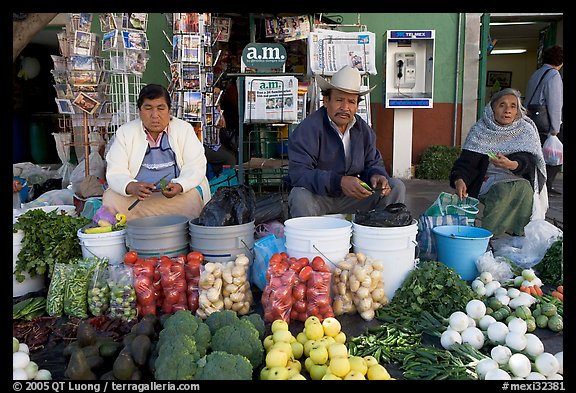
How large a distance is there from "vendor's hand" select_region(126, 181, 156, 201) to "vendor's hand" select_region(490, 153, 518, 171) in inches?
107

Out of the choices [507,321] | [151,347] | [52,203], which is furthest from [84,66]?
[507,321]

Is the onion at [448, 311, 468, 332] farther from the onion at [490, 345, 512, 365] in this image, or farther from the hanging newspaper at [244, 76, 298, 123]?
the hanging newspaper at [244, 76, 298, 123]

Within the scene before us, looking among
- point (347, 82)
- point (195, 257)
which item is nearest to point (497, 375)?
point (195, 257)

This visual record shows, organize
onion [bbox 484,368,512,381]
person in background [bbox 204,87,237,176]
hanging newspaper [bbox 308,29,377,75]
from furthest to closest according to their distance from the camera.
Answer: person in background [bbox 204,87,237,176] < hanging newspaper [bbox 308,29,377,75] < onion [bbox 484,368,512,381]

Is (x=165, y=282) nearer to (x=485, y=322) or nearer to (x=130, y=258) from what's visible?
(x=130, y=258)

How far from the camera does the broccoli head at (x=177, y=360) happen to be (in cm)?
200

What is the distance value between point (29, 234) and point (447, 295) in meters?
2.75

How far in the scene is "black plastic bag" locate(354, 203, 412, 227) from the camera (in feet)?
9.91

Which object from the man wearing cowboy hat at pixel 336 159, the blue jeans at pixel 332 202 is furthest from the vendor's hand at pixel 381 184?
the blue jeans at pixel 332 202

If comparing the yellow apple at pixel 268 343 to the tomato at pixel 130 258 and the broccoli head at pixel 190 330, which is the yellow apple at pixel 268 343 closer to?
the broccoli head at pixel 190 330

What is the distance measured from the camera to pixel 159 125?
373cm

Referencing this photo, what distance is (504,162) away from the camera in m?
3.88

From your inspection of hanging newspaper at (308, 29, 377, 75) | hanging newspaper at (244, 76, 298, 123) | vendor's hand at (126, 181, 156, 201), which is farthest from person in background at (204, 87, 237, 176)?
vendor's hand at (126, 181, 156, 201)
